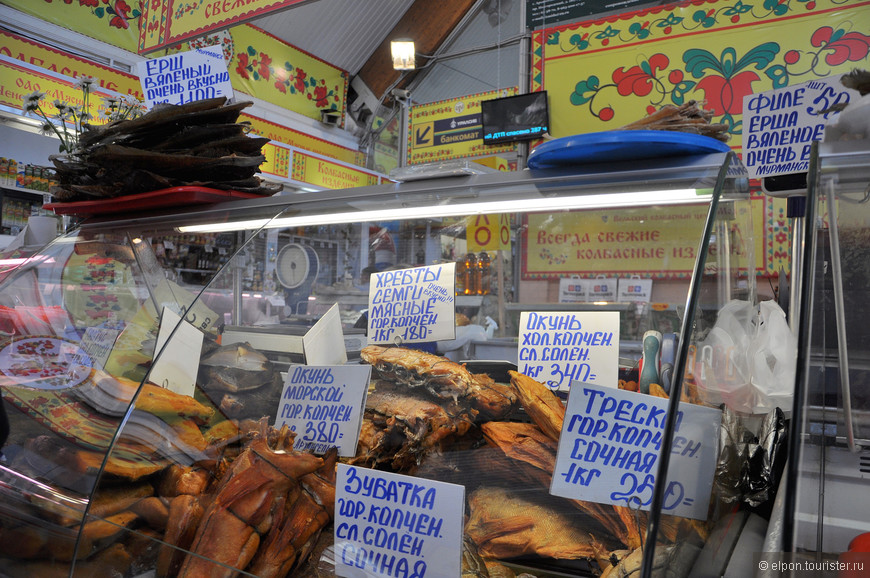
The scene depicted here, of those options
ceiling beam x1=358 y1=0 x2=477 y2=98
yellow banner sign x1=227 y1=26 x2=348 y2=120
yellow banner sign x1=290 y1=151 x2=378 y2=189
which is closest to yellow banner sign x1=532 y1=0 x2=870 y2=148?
yellow banner sign x1=290 y1=151 x2=378 y2=189

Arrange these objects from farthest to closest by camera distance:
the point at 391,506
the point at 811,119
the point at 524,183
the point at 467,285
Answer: the point at 811,119 < the point at 467,285 < the point at 524,183 < the point at 391,506

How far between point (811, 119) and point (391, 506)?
2.09m

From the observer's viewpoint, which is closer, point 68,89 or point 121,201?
point 121,201

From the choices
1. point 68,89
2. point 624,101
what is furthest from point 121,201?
point 68,89

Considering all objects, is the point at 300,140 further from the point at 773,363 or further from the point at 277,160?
the point at 773,363

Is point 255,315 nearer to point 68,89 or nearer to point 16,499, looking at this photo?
point 16,499

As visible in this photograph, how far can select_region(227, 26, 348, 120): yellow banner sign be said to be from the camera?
27.8 feet

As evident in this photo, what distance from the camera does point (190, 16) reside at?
3.36 m

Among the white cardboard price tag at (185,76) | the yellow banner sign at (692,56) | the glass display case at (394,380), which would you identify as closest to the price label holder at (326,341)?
the glass display case at (394,380)

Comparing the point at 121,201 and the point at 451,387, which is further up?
the point at 121,201

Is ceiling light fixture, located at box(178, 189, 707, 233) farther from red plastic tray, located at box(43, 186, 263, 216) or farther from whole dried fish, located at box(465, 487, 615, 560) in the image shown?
whole dried fish, located at box(465, 487, 615, 560)

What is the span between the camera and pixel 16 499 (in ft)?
4.33

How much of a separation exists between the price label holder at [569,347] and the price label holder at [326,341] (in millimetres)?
458

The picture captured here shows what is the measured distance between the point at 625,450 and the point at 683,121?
2.54ft
